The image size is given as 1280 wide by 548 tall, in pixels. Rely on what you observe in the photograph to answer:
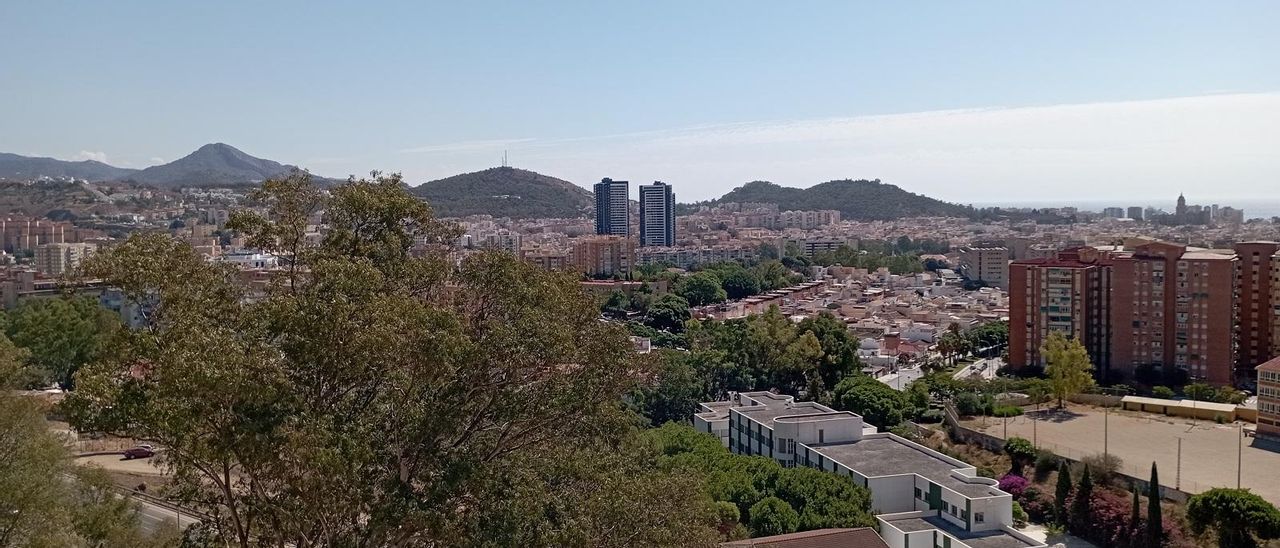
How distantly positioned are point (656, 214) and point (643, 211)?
1.05 metres

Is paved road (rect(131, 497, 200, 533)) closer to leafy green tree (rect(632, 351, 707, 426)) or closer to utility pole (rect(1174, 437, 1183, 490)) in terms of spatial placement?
leafy green tree (rect(632, 351, 707, 426))

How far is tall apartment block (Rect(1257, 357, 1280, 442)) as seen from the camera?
1723 centimetres

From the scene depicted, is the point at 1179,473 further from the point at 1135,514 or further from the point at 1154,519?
the point at 1154,519

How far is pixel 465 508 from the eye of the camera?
5301 millimetres

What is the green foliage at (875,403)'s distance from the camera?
1809 cm

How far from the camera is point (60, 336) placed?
20953mm

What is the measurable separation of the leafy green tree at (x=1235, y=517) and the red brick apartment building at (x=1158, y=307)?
10.9 meters

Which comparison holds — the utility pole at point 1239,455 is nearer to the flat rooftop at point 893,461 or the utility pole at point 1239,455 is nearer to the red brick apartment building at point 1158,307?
the red brick apartment building at point 1158,307

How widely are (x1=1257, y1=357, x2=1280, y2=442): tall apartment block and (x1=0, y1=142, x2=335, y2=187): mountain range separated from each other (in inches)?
4612

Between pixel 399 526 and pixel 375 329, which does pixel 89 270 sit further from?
pixel 399 526

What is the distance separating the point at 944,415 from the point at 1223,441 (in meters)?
4.84

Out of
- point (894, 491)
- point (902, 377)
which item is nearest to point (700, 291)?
point (902, 377)

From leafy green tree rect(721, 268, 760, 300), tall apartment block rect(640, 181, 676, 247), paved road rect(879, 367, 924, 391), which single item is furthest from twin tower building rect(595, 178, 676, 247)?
paved road rect(879, 367, 924, 391)

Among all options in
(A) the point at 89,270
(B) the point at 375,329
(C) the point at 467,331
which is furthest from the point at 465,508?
(A) the point at 89,270
